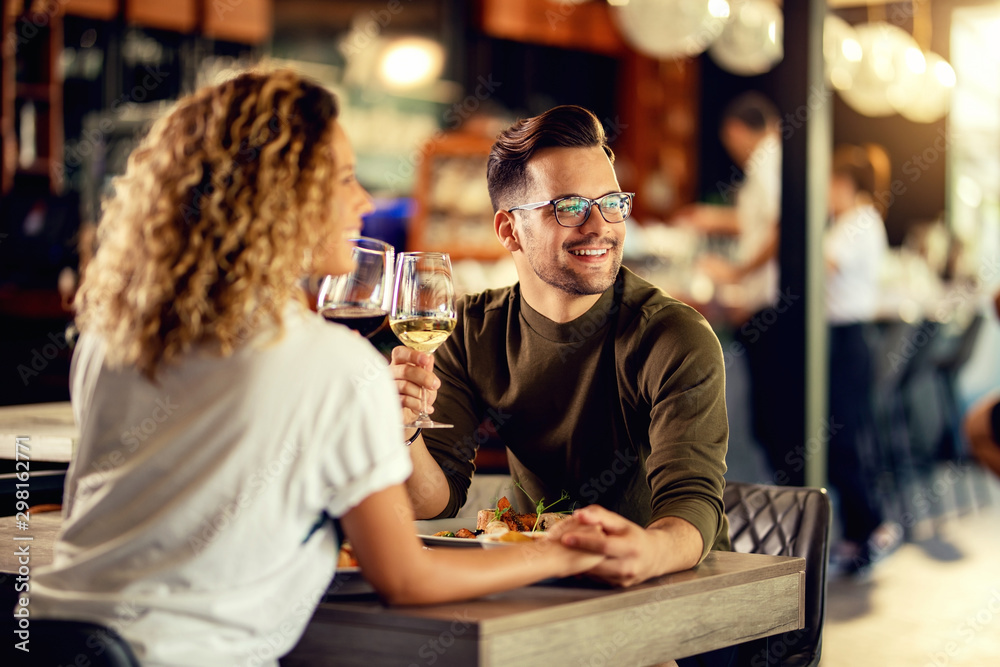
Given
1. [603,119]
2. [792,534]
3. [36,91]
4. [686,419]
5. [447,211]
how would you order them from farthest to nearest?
[603,119], [36,91], [447,211], [792,534], [686,419]

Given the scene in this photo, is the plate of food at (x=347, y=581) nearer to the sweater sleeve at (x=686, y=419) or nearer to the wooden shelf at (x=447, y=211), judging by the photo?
the sweater sleeve at (x=686, y=419)

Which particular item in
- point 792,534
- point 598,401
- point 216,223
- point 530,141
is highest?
point 530,141

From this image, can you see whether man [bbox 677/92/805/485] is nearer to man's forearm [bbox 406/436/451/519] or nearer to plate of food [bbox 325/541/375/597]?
man's forearm [bbox 406/436/451/519]

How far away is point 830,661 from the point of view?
130 inches

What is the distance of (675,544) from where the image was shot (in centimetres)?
129

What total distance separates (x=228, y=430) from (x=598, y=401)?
0.83 meters

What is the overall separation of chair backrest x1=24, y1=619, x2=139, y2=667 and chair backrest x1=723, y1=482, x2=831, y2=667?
→ 113cm

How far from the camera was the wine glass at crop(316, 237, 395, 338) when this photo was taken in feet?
5.02

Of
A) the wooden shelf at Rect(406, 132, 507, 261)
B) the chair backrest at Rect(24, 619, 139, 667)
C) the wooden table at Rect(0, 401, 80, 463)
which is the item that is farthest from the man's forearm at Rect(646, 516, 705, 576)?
the wooden shelf at Rect(406, 132, 507, 261)

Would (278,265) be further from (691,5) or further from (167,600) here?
(691,5)

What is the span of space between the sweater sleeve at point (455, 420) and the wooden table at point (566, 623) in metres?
0.62

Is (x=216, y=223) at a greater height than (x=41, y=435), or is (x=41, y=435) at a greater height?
(x=216, y=223)

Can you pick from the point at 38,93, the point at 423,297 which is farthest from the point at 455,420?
the point at 38,93

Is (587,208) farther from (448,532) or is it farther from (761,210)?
(761,210)
